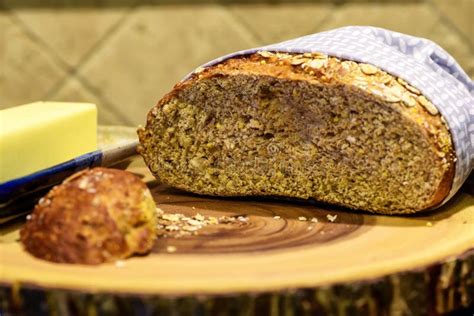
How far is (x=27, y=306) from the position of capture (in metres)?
1.25

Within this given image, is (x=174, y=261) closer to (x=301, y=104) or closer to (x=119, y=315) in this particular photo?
(x=119, y=315)

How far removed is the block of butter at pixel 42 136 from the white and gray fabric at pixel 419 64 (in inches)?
12.1

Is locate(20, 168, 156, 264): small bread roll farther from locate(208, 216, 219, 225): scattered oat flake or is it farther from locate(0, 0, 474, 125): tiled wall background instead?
locate(0, 0, 474, 125): tiled wall background

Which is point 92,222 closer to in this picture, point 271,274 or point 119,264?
point 119,264

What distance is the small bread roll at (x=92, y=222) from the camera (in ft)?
4.37

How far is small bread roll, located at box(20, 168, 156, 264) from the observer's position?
4.37ft

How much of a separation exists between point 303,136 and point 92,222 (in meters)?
0.52

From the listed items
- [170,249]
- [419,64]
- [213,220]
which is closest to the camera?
[170,249]

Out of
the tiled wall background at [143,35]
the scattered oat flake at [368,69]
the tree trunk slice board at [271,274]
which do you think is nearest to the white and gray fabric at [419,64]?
the scattered oat flake at [368,69]

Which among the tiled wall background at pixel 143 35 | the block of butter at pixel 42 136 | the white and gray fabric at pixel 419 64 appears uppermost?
the white and gray fabric at pixel 419 64

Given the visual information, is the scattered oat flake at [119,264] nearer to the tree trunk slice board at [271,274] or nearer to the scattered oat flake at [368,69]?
the tree trunk slice board at [271,274]

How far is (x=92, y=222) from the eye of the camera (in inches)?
52.8

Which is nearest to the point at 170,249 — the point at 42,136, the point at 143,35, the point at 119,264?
the point at 119,264

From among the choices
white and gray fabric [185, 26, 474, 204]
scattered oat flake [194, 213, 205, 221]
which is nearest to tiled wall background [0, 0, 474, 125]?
white and gray fabric [185, 26, 474, 204]
